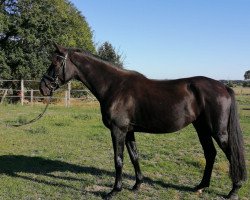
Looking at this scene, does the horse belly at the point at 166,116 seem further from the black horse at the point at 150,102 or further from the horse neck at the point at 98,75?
the horse neck at the point at 98,75

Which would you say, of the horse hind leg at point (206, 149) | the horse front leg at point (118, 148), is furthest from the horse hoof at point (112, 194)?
the horse hind leg at point (206, 149)

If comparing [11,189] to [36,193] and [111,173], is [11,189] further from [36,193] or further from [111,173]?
[111,173]

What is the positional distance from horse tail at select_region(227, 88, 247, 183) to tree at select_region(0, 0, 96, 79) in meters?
21.0

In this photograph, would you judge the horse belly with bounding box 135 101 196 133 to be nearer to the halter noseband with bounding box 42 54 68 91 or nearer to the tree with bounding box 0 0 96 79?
the halter noseband with bounding box 42 54 68 91

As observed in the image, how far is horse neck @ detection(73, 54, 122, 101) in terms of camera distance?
17.9 feet

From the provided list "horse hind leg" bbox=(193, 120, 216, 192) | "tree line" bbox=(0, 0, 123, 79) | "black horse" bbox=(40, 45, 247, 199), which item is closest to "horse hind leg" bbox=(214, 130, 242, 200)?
"black horse" bbox=(40, 45, 247, 199)

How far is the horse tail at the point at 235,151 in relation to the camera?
5180mm

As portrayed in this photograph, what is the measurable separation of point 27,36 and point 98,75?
2027 centimetres

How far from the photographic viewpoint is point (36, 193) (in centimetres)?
550

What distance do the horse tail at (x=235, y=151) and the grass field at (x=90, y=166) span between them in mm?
491

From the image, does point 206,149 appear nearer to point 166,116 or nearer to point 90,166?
point 166,116

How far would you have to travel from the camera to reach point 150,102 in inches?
209

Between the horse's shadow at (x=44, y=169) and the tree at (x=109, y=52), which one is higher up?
the tree at (x=109, y=52)

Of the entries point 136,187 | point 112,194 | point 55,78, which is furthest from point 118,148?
point 55,78
